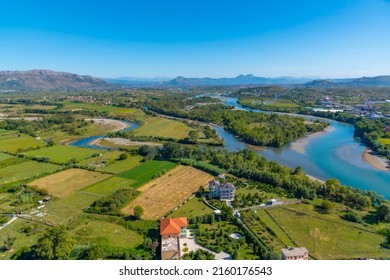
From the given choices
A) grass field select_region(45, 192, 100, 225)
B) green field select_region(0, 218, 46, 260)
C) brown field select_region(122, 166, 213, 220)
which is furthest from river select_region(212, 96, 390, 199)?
green field select_region(0, 218, 46, 260)

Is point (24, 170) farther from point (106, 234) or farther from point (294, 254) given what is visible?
point (294, 254)

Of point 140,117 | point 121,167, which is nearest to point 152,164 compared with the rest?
point 121,167

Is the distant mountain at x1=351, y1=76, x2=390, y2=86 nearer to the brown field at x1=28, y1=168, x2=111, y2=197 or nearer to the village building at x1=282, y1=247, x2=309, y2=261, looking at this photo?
the brown field at x1=28, y1=168, x2=111, y2=197

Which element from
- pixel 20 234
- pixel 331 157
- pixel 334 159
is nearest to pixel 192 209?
pixel 20 234

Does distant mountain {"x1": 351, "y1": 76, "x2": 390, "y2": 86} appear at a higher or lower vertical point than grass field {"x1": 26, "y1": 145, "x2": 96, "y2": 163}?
higher

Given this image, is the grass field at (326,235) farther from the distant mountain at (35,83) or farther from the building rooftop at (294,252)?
the distant mountain at (35,83)
